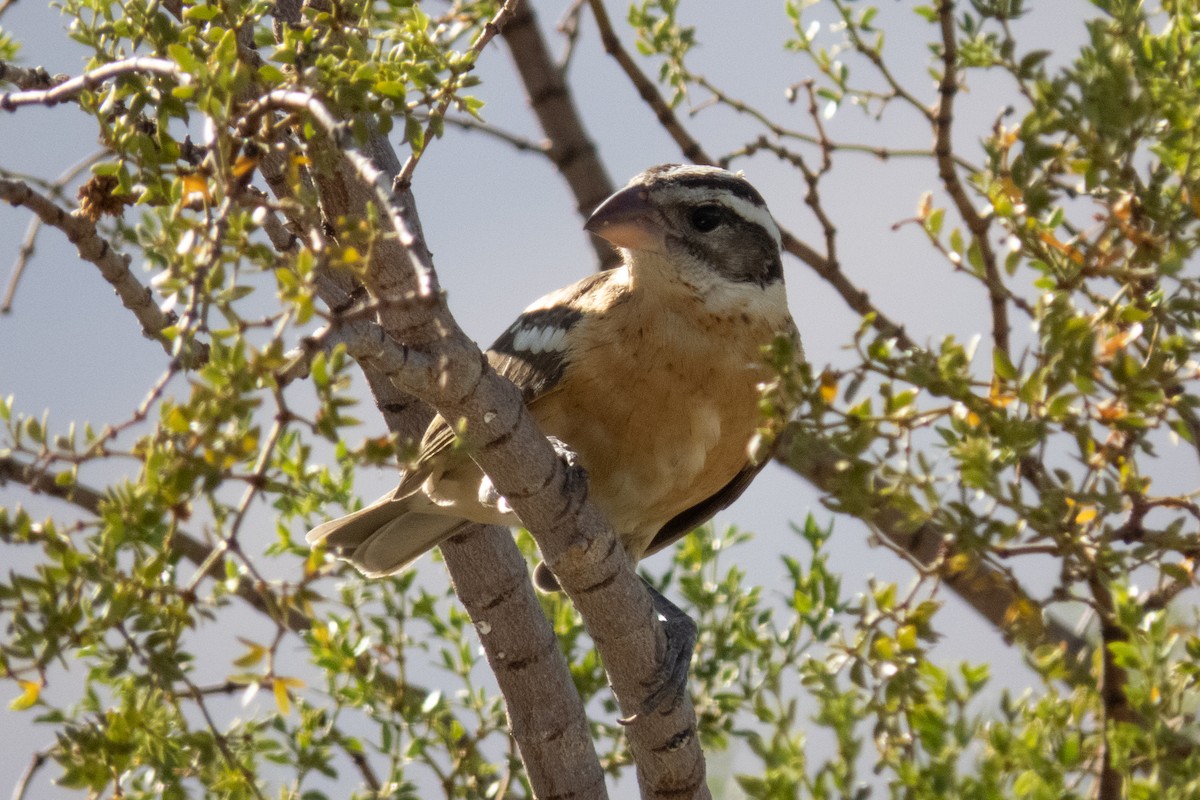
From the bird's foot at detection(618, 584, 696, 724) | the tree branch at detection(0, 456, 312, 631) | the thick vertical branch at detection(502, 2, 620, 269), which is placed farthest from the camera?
the thick vertical branch at detection(502, 2, 620, 269)

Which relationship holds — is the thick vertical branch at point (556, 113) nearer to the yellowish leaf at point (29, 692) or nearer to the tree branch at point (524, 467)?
the tree branch at point (524, 467)

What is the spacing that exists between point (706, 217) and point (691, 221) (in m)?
0.06

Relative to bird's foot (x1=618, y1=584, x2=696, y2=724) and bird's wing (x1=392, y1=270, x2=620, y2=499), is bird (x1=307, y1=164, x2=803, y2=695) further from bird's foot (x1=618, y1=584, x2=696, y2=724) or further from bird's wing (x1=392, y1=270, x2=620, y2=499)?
bird's foot (x1=618, y1=584, x2=696, y2=724)

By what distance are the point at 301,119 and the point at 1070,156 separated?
1.64 meters

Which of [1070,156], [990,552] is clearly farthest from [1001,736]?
[1070,156]

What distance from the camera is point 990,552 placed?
91.7 inches

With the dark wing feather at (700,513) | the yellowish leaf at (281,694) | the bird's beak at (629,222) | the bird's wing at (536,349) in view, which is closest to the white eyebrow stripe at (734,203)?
the bird's beak at (629,222)

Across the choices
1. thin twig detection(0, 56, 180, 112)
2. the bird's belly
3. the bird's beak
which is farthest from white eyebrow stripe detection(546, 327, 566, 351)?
thin twig detection(0, 56, 180, 112)

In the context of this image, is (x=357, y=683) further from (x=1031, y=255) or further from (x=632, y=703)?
(x=1031, y=255)

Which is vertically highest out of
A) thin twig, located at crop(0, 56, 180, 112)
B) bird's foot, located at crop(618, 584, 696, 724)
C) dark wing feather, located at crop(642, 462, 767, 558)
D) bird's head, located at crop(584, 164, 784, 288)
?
bird's head, located at crop(584, 164, 784, 288)

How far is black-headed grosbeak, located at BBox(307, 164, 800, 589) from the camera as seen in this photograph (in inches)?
153

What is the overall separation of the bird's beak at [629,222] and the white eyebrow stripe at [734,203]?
108 millimetres

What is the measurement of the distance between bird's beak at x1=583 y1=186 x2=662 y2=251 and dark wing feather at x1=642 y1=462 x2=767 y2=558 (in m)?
0.89

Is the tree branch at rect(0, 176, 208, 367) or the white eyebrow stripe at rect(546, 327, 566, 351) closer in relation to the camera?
the tree branch at rect(0, 176, 208, 367)
